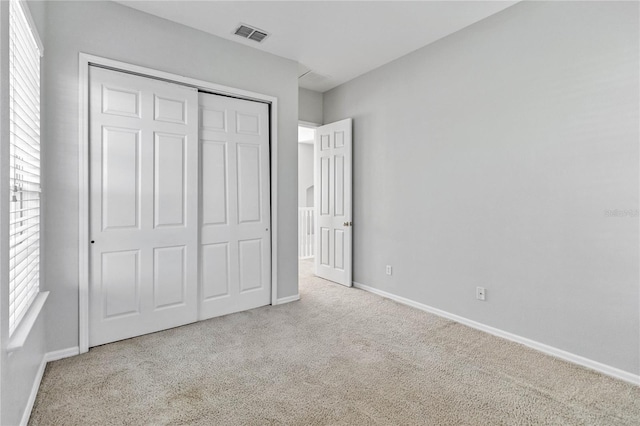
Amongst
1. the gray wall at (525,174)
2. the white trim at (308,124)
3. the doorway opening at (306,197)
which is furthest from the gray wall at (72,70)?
the gray wall at (525,174)

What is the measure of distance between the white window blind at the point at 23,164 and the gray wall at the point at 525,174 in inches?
123

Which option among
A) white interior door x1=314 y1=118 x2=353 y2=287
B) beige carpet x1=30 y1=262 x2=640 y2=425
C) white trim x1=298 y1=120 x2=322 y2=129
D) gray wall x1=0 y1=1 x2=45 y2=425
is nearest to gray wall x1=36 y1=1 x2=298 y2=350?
beige carpet x1=30 y1=262 x2=640 y2=425

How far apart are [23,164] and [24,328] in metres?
0.85

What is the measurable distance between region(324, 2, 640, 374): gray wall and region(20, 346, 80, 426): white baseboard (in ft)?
10.0

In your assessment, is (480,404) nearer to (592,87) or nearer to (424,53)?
(592,87)

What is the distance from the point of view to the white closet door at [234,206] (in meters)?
3.13

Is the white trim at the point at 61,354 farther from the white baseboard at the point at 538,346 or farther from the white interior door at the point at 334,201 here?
the white baseboard at the point at 538,346

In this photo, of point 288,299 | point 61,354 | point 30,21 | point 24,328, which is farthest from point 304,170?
point 24,328

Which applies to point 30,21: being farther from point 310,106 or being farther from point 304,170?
point 304,170

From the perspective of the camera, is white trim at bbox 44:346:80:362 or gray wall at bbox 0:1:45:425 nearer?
gray wall at bbox 0:1:45:425

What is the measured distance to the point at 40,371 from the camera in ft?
6.88

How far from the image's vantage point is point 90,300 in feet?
8.25

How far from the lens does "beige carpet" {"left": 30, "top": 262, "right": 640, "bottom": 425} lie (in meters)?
1.76

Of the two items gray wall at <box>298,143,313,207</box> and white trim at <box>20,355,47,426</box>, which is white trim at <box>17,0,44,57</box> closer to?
white trim at <box>20,355,47,426</box>
